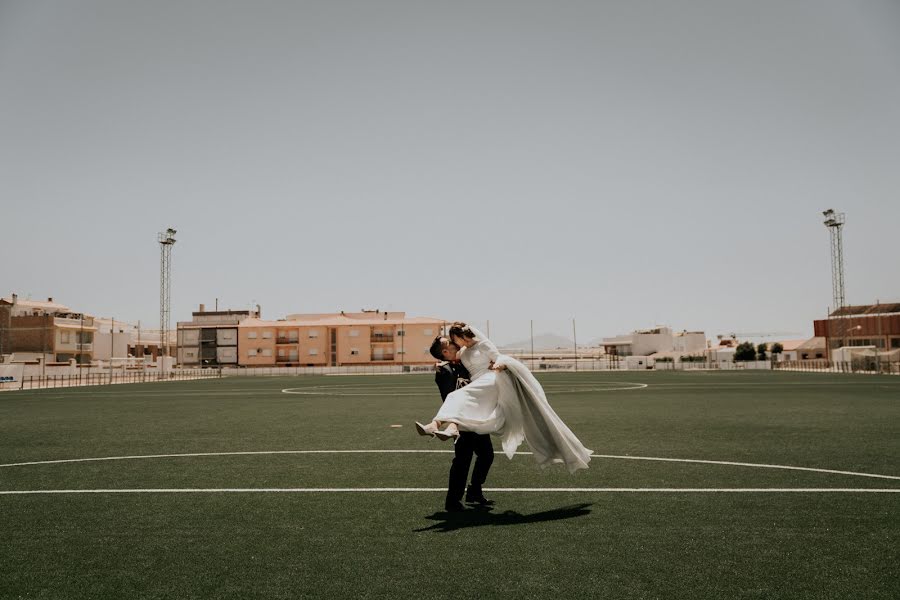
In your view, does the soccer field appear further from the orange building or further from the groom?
the orange building

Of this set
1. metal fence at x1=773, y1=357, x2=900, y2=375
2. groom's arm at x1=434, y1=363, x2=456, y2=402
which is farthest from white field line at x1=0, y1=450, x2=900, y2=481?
metal fence at x1=773, y1=357, x2=900, y2=375

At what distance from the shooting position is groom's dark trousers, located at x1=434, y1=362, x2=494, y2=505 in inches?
336

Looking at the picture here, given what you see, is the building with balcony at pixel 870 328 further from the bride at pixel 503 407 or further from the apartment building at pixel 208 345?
the bride at pixel 503 407

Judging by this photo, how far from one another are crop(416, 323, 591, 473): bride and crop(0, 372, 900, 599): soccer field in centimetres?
76

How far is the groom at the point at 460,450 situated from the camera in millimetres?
8523

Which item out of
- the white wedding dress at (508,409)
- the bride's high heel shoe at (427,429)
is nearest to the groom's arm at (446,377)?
the white wedding dress at (508,409)

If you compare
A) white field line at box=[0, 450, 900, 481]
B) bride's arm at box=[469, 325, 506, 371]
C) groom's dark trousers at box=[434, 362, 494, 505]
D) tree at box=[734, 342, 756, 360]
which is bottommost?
tree at box=[734, 342, 756, 360]

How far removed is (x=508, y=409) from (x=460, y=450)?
807 millimetres

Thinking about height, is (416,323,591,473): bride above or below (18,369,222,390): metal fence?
above

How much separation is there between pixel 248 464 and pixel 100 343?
132 metres

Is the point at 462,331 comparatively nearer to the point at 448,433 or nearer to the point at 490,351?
the point at 490,351

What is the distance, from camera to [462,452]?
340 inches

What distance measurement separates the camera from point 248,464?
1258cm

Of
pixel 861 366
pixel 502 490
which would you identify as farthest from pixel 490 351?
pixel 861 366
